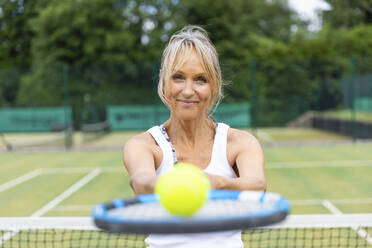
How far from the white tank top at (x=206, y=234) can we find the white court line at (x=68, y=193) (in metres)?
5.71

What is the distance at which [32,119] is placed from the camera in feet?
56.5

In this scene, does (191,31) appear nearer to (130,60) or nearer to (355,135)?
(355,135)

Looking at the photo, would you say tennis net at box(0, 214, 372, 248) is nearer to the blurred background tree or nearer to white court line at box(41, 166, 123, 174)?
white court line at box(41, 166, 123, 174)

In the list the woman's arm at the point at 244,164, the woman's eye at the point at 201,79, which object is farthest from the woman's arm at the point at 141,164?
the woman's eye at the point at 201,79

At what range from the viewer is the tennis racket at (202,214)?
52.5 inches

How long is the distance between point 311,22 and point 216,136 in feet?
138

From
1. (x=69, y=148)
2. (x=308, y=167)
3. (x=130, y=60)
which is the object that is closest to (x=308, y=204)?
(x=308, y=167)

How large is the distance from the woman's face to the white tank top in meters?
0.15

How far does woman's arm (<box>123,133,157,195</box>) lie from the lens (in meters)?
1.70

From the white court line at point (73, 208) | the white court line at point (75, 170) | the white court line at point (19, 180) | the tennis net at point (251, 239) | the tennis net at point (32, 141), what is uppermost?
the tennis net at point (251, 239)

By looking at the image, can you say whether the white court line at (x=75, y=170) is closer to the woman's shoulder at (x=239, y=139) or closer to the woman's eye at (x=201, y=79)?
the woman's shoulder at (x=239, y=139)

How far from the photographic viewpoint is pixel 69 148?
15.5 m

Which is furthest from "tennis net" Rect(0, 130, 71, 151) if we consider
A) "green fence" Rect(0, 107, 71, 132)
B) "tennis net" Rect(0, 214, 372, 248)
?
"tennis net" Rect(0, 214, 372, 248)

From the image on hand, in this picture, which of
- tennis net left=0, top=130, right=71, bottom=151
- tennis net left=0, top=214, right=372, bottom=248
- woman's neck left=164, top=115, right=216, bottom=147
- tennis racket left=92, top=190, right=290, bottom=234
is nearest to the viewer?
tennis racket left=92, top=190, right=290, bottom=234
